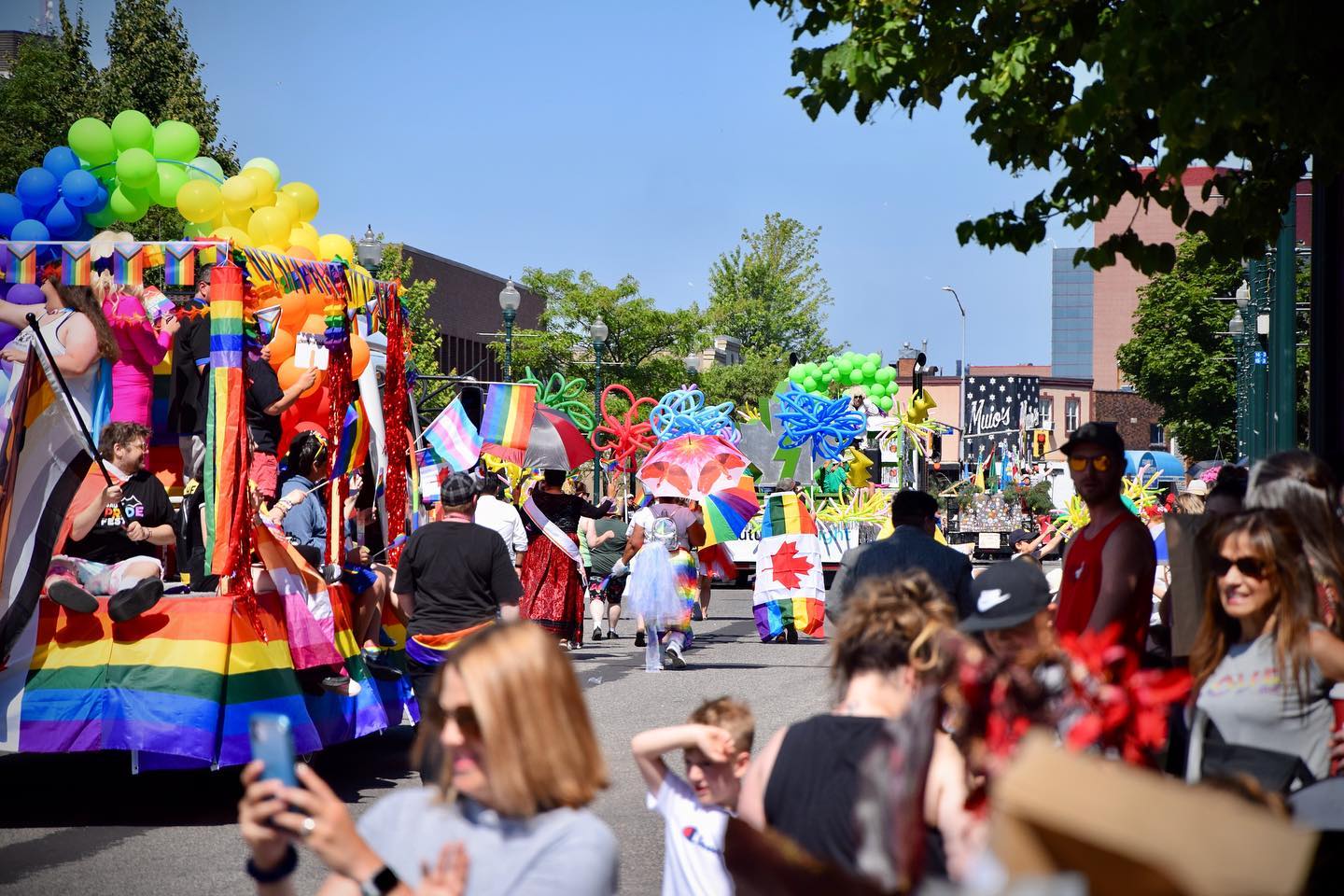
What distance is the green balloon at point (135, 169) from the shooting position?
10562 mm

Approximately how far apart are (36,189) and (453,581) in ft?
15.7

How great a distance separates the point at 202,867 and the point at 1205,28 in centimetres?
575

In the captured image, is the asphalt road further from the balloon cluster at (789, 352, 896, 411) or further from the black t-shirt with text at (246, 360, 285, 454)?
the balloon cluster at (789, 352, 896, 411)

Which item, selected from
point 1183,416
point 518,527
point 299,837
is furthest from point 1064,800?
point 1183,416

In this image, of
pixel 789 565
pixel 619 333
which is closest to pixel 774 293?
pixel 619 333

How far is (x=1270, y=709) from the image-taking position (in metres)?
4.14

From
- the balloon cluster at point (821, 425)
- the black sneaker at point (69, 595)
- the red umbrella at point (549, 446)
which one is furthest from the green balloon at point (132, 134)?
the balloon cluster at point (821, 425)

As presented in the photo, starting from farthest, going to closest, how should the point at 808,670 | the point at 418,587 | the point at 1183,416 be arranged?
the point at 1183,416, the point at 808,670, the point at 418,587

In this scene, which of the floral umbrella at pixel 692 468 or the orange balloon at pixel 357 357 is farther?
the floral umbrella at pixel 692 468

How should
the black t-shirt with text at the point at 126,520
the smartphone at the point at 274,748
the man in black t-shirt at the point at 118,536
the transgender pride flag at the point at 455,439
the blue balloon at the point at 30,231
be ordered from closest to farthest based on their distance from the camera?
the smartphone at the point at 274,748 → the man in black t-shirt at the point at 118,536 → the black t-shirt with text at the point at 126,520 → the blue balloon at the point at 30,231 → the transgender pride flag at the point at 455,439

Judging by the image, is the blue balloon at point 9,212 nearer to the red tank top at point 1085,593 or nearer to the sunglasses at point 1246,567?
the red tank top at point 1085,593

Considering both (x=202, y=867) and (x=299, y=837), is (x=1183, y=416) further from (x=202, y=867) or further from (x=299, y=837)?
(x=299, y=837)

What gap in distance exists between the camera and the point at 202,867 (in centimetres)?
738

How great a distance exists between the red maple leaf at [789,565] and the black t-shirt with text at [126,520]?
10.2m
